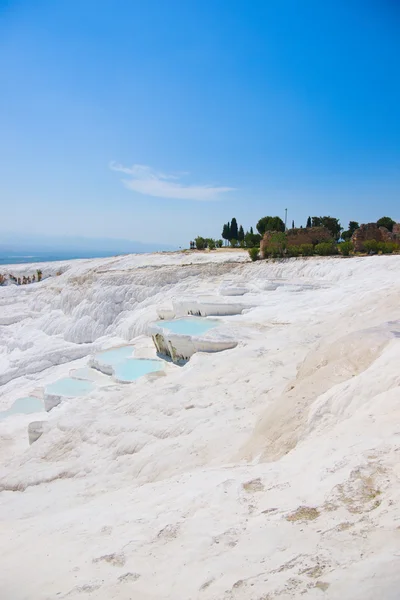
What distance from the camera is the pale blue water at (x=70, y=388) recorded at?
9.84 m

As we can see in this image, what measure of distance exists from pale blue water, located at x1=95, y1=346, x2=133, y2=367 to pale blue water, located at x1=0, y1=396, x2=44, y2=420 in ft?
6.42

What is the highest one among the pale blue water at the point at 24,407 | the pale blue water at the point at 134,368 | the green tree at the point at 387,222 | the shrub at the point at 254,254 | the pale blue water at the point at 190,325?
the green tree at the point at 387,222

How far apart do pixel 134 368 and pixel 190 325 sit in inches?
108

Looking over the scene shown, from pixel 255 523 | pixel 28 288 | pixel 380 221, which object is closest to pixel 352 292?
pixel 255 523

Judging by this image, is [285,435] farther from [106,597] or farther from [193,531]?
[106,597]

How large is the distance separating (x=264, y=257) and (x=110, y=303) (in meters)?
9.25

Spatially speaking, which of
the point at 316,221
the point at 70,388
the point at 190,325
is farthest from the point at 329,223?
the point at 70,388

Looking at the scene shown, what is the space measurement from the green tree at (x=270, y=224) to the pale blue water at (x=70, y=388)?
2610cm

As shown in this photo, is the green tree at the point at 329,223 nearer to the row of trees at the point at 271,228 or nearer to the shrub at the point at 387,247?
the row of trees at the point at 271,228

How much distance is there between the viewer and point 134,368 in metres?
11.0

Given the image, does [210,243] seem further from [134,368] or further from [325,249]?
[134,368]

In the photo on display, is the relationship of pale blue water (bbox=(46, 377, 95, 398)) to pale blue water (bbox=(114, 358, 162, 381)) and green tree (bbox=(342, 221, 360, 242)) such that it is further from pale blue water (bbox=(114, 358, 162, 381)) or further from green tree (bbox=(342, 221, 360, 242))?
green tree (bbox=(342, 221, 360, 242))

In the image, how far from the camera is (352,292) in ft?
45.8

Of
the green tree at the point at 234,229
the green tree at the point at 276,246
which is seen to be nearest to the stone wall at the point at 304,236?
the green tree at the point at 276,246
